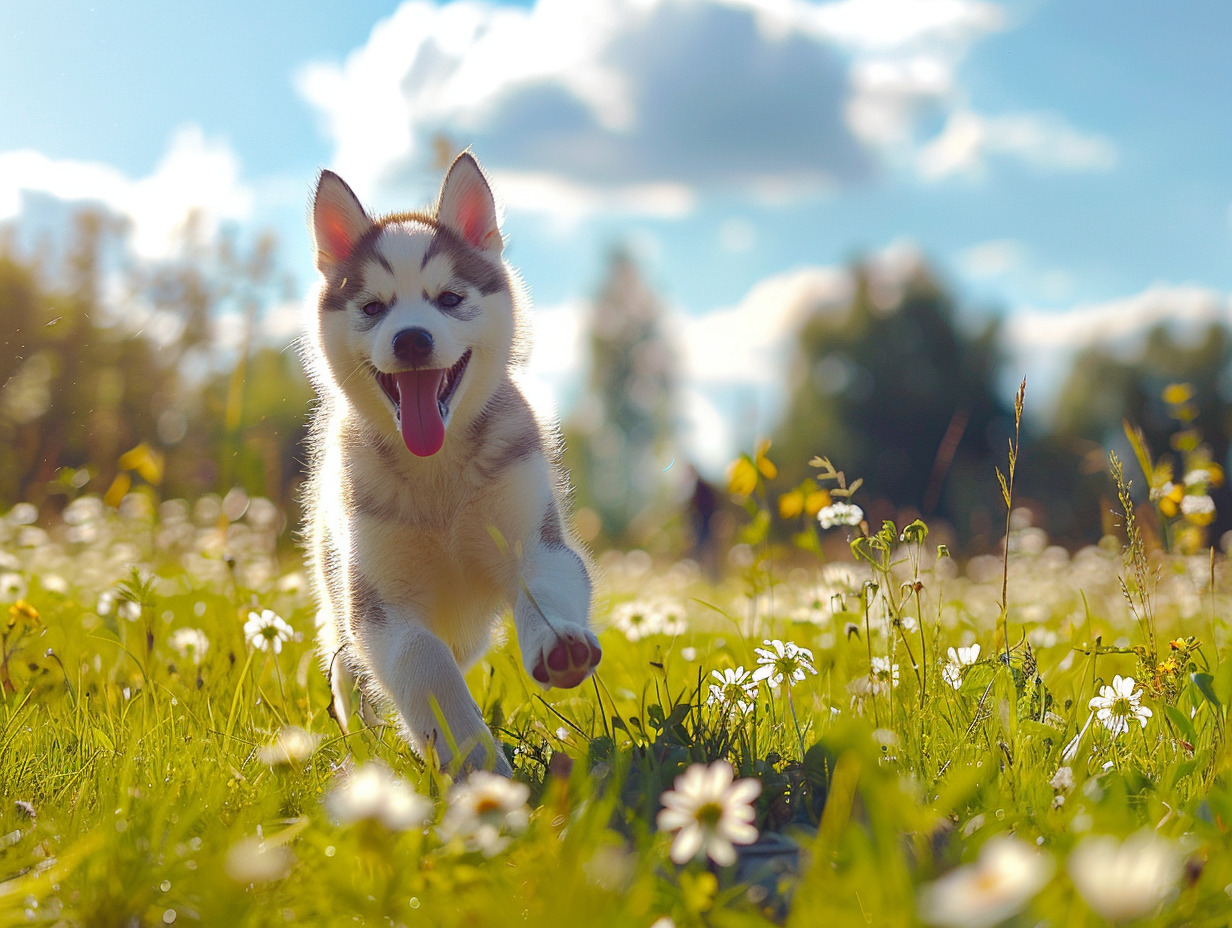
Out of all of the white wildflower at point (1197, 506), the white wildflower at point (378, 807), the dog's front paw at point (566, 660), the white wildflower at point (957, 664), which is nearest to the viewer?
the white wildflower at point (378, 807)

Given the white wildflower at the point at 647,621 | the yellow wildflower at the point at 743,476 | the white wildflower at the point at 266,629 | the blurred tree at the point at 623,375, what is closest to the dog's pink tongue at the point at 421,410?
the white wildflower at the point at 266,629

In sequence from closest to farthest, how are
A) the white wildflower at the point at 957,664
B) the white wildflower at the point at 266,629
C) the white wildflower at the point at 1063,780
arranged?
the white wildflower at the point at 1063,780 < the white wildflower at the point at 957,664 < the white wildflower at the point at 266,629

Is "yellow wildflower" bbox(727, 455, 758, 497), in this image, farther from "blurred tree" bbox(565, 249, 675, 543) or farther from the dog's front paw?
"blurred tree" bbox(565, 249, 675, 543)

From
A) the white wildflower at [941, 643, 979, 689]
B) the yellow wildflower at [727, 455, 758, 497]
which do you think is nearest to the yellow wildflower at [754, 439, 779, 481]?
the yellow wildflower at [727, 455, 758, 497]

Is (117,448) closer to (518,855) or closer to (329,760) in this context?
(329,760)

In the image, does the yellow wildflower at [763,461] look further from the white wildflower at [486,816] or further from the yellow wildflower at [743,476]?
the white wildflower at [486,816]

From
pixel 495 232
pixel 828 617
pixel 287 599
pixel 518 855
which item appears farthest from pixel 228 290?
pixel 518 855

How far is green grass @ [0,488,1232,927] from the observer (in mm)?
1415

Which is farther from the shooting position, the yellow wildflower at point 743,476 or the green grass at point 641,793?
the yellow wildflower at point 743,476

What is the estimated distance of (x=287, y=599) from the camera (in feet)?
17.5

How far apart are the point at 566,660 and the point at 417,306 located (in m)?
1.49

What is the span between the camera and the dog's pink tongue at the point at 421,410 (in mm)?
3123

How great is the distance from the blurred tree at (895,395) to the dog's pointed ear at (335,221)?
2550cm

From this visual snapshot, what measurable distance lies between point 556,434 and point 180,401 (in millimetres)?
13538
